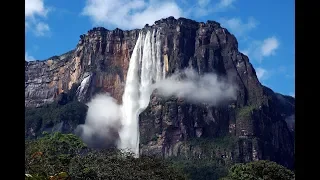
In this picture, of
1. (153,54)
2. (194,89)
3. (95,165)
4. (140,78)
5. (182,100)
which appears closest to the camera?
(95,165)

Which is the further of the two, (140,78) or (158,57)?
(140,78)

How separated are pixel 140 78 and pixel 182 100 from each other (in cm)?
1094

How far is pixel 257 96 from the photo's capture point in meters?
105

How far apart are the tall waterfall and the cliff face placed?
55.6 inches

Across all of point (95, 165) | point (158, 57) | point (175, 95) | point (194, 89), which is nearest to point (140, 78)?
point (158, 57)

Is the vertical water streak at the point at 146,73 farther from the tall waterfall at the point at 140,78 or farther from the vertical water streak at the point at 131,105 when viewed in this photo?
the vertical water streak at the point at 131,105

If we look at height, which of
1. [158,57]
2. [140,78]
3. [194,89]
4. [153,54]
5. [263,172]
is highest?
[153,54]

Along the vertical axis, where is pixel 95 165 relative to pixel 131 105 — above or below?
below

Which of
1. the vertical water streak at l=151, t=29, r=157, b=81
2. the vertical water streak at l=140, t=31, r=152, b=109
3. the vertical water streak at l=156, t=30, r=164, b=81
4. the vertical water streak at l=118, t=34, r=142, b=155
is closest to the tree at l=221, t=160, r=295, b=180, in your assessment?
the vertical water streak at l=118, t=34, r=142, b=155

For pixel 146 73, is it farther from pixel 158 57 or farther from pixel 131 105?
pixel 131 105

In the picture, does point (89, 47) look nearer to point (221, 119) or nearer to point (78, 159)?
point (221, 119)

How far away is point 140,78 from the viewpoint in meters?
111
